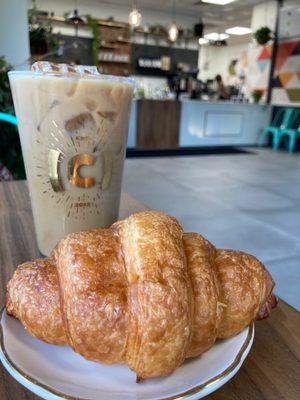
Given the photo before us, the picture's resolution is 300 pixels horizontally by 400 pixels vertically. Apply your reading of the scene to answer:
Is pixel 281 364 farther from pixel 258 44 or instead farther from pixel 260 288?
pixel 258 44

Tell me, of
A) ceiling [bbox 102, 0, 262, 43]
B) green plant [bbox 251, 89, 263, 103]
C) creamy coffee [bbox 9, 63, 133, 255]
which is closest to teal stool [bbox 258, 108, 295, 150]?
green plant [bbox 251, 89, 263, 103]

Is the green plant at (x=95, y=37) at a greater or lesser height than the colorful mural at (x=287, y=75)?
greater

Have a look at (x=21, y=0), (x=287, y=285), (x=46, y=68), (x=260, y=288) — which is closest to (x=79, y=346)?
(x=260, y=288)

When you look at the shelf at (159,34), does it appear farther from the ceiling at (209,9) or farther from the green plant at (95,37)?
the green plant at (95,37)

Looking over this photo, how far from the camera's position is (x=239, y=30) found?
378 inches

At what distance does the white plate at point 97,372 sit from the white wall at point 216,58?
12.2 meters

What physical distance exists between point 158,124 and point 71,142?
5.60 meters

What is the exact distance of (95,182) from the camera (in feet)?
1.78

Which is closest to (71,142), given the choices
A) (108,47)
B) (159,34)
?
(108,47)

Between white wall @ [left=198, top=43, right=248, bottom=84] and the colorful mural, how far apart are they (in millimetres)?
5058

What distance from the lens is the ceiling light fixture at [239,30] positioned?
937 centimetres

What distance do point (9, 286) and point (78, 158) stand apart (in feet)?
0.70

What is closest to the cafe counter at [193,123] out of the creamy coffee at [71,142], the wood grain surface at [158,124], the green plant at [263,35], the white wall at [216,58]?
the wood grain surface at [158,124]

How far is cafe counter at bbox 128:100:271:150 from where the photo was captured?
19.3 ft
